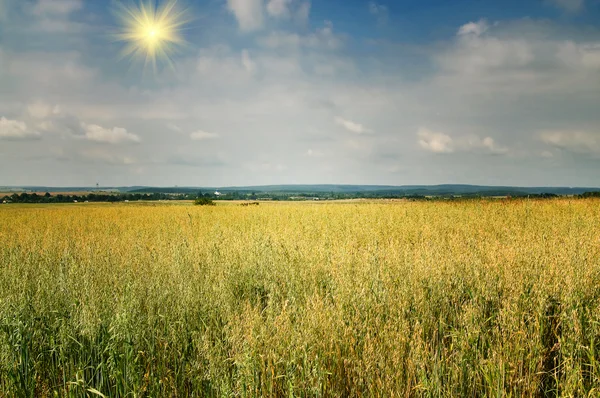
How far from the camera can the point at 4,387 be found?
3.60 meters

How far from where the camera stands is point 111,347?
346cm

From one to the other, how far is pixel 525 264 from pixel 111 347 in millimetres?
6553

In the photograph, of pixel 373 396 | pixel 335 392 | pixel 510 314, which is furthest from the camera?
pixel 510 314

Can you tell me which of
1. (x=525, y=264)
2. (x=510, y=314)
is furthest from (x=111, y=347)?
(x=525, y=264)

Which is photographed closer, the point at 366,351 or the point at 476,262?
the point at 366,351

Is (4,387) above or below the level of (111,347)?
below

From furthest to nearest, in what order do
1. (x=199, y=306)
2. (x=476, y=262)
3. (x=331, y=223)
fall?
(x=331, y=223)
(x=476, y=262)
(x=199, y=306)

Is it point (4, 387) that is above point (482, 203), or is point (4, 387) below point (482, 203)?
below

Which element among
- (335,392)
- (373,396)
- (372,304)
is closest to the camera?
(373,396)

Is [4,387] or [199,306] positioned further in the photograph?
[199,306]

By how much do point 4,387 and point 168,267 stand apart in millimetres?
3878

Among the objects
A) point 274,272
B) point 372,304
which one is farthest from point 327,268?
point 372,304

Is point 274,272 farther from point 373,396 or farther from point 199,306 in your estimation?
point 373,396

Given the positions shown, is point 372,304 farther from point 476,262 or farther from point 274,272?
point 476,262
